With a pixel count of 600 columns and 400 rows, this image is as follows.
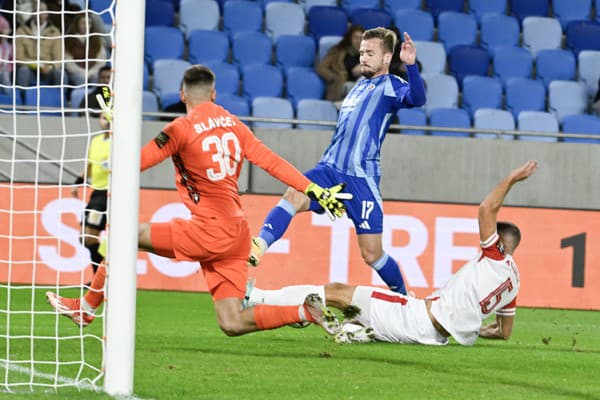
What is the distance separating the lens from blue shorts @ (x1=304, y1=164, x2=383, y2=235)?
818cm

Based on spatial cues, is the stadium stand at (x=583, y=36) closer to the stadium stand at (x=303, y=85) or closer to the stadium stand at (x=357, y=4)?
the stadium stand at (x=357, y=4)

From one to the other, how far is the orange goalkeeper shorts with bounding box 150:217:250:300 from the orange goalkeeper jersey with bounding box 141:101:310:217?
0.23ft

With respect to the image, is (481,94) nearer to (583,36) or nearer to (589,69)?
(589,69)

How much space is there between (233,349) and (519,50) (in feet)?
30.5

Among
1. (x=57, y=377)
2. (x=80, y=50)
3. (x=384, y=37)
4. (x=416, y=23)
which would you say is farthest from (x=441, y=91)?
(x=57, y=377)

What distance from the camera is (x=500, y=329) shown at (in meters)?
7.42

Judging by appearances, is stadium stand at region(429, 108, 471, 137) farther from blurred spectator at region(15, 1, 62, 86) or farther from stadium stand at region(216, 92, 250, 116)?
blurred spectator at region(15, 1, 62, 86)

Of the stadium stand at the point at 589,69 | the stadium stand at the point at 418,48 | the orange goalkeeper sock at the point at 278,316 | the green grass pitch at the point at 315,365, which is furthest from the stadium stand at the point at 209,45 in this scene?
the orange goalkeeper sock at the point at 278,316

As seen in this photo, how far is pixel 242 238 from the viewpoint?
658cm

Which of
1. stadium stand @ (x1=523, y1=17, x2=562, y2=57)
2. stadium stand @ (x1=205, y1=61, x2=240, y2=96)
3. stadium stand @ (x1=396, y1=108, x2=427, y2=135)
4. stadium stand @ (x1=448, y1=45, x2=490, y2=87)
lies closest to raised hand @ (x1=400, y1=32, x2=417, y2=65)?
stadium stand @ (x1=396, y1=108, x2=427, y2=135)

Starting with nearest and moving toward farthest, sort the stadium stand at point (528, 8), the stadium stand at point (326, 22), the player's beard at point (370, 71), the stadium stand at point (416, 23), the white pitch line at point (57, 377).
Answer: the white pitch line at point (57, 377) → the player's beard at point (370, 71) → the stadium stand at point (326, 22) → the stadium stand at point (416, 23) → the stadium stand at point (528, 8)

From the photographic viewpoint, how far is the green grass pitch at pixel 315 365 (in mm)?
5383

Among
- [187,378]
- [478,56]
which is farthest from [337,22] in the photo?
[187,378]

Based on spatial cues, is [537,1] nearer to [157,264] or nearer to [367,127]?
[157,264]
